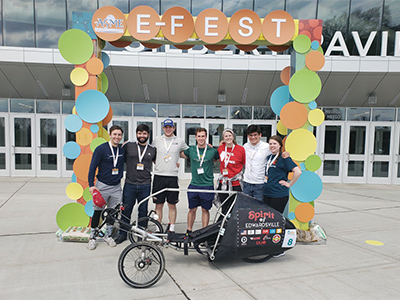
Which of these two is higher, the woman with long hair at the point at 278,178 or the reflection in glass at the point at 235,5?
the reflection in glass at the point at 235,5

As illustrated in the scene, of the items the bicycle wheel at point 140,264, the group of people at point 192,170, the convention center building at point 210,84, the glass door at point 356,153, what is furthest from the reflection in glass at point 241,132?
the bicycle wheel at point 140,264

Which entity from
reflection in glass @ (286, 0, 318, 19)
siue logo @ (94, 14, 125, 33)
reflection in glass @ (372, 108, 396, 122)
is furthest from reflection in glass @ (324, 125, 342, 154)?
siue logo @ (94, 14, 125, 33)

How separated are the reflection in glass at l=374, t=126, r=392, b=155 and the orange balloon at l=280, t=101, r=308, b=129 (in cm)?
825

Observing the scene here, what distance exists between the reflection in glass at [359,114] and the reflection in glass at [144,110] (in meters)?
7.43

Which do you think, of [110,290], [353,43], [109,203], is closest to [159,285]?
[110,290]

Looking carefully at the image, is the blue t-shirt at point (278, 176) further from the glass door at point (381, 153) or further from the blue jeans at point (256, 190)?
the glass door at point (381, 153)

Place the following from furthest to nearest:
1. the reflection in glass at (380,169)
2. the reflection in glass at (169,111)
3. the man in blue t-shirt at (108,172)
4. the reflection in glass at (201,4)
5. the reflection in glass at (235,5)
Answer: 1. the reflection in glass at (380,169)
2. the reflection in glass at (169,111)
3. the reflection in glass at (235,5)
4. the reflection in glass at (201,4)
5. the man in blue t-shirt at (108,172)

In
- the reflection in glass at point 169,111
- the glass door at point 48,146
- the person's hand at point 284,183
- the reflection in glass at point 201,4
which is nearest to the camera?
the person's hand at point 284,183

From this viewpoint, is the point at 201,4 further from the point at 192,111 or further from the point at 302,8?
the point at 192,111

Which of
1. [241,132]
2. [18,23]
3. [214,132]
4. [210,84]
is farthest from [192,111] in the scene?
[18,23]

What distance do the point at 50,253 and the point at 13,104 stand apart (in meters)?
8.79

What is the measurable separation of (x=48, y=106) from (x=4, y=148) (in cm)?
224

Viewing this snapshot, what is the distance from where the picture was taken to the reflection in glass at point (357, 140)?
10.8m

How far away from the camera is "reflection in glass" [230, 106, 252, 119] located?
10609 millimetres
